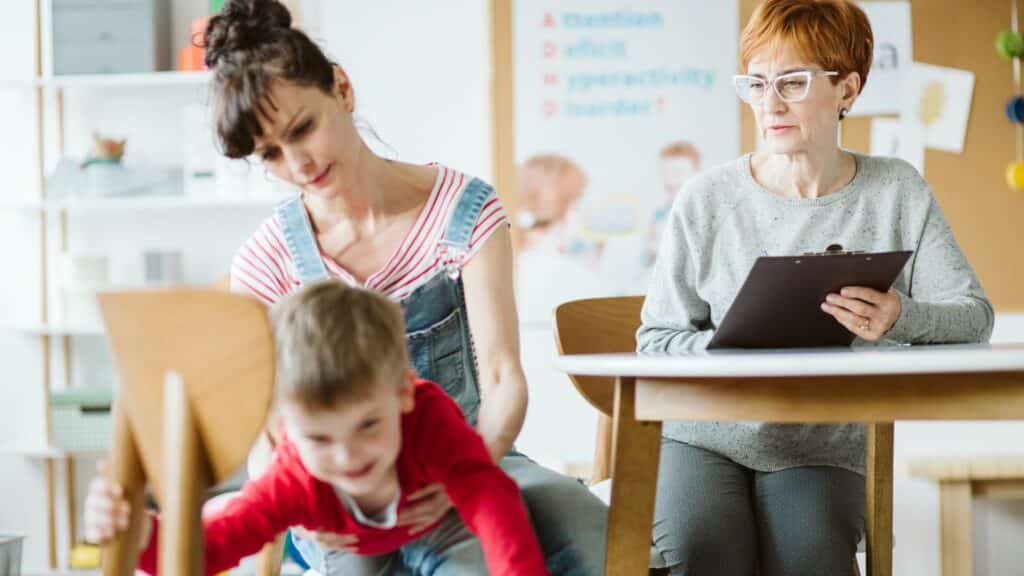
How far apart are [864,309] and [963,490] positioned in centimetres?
186

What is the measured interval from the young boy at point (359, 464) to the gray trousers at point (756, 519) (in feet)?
1.22

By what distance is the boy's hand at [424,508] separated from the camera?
136 cm

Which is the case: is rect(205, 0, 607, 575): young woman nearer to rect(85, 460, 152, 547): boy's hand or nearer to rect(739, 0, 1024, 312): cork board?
rect(85, 460, 152, 547): boy's hand

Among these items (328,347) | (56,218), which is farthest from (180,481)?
(56,218)

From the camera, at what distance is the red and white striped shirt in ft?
5.27

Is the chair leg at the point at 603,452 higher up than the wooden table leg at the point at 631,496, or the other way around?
the wooden table leg at the point at 631,496

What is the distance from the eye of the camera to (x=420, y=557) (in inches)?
57.2

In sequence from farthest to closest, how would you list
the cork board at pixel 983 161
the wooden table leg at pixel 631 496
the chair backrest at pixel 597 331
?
the cork board at pixel 983 161 → the chair backrest at pixel 597 331 → the wooden table leg at pixel 631 496

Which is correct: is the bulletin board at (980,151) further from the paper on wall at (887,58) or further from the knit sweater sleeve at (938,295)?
the knit sweater sleeve at (938,295)

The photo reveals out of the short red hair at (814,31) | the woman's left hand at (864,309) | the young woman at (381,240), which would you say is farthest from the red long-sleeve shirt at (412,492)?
the short red hair at (814,31)

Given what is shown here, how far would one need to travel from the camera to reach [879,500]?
1.84m

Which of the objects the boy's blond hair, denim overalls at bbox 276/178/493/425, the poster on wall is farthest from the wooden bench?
the boy's blond hair

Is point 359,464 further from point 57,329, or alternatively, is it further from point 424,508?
point 57,329

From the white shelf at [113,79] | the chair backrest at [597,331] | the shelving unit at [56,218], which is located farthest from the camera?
the shelving unit at [56,218]
